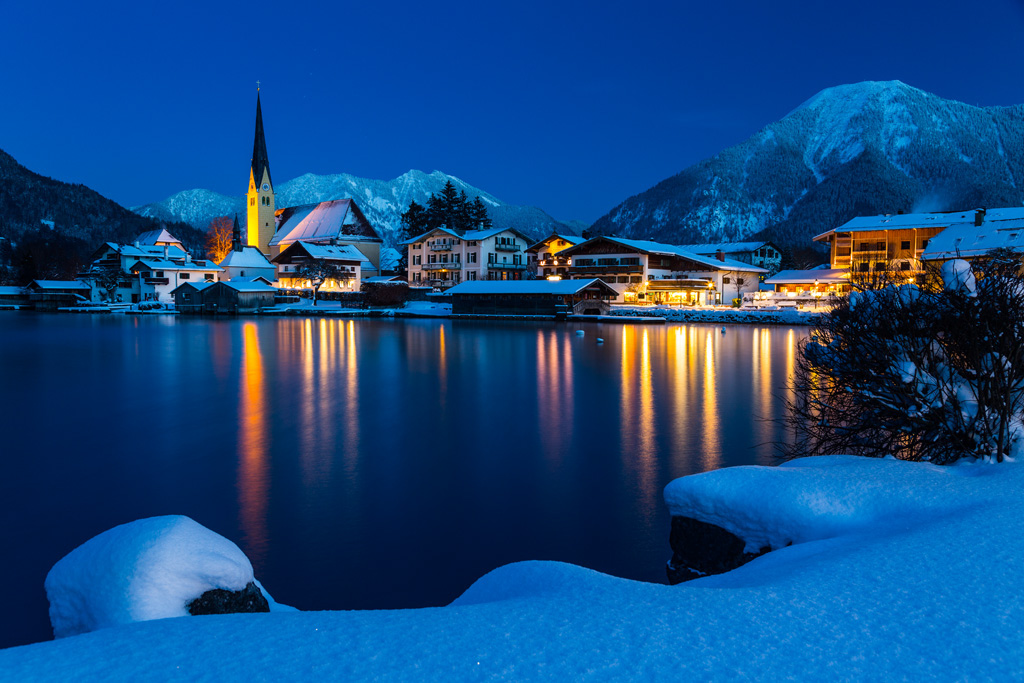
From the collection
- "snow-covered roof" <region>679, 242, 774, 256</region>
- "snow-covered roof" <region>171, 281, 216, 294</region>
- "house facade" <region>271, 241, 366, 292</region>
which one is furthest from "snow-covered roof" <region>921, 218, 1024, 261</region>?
"snow-covered roof" <region>171, 281, 216, 294</region>

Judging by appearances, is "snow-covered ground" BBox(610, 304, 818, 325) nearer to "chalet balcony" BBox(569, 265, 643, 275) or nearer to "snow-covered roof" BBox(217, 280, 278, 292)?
"chalet balcony" BBox(569, 265, 643, 275)

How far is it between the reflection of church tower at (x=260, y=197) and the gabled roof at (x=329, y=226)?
74.7 inches

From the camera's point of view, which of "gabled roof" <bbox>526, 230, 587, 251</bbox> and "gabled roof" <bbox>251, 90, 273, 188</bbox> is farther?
"gabled roof" <bbox>251, 90, 273, 188</bbox>

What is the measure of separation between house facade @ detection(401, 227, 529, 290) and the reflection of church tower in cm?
2735

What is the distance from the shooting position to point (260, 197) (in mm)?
90375

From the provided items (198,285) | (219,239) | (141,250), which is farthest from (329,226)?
(219,239)

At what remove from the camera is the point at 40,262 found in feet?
315

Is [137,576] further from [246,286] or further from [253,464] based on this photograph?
[246,286]

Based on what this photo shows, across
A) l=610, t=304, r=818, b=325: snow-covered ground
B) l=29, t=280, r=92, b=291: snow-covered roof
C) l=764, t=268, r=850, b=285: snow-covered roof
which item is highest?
l=29, t=280, r=92, b=291: snow-covered roof

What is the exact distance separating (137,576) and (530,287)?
55849 mm

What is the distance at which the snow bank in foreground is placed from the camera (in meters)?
3.93

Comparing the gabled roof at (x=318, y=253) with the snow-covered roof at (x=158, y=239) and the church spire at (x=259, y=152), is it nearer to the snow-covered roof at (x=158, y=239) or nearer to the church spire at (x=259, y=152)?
the church spire at (x=259, y=152)

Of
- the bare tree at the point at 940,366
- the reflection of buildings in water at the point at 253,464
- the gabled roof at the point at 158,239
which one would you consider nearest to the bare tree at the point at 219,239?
the gabled roof at the point at 158,239

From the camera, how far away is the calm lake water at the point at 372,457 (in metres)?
7.62
